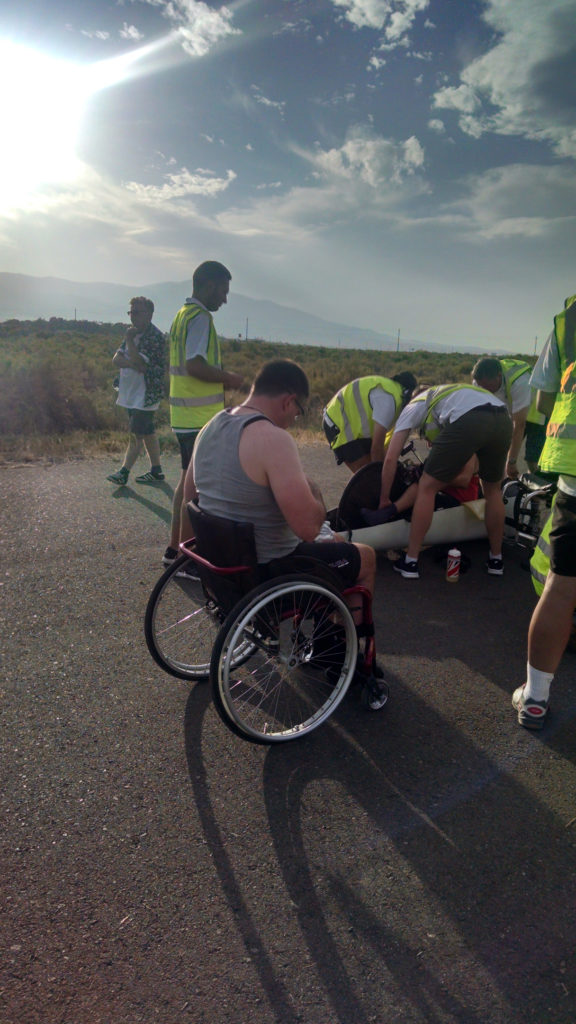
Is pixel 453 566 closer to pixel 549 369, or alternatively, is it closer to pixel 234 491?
pixel 549 369

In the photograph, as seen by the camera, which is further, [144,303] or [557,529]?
[144,303]

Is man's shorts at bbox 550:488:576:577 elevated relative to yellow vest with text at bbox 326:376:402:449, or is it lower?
lower

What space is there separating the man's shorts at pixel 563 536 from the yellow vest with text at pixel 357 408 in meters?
2.60

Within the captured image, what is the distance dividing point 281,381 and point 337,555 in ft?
2.52

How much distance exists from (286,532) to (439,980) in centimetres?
156

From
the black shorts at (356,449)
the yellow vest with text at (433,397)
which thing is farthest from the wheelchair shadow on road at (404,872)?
the black shorts at (356,449)

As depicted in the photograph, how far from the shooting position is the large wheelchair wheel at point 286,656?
235 cm

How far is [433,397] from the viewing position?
4.38 metres

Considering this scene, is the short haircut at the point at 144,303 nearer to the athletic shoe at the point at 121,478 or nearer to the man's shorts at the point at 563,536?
the athletic shoe at the point at 121,478

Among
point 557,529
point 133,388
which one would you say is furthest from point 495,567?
point 133,388

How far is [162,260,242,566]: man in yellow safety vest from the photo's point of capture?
13.6ft

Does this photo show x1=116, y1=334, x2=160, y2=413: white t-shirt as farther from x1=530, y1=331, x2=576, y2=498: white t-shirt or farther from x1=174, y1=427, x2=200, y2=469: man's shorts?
x1=530, y1=331, x2=576, y2=498: white t-shirt

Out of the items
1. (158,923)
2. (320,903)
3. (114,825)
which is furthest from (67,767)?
(320,903)

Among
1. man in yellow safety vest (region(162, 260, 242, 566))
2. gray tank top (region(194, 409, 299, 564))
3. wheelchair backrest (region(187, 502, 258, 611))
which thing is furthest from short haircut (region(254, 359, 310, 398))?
man in yellow safety vest (region(162, 260, 242, 566))
